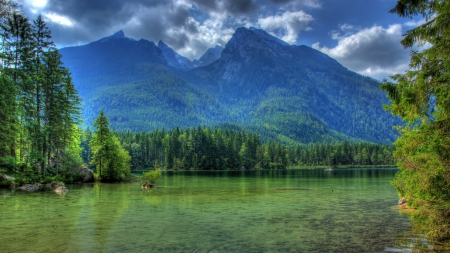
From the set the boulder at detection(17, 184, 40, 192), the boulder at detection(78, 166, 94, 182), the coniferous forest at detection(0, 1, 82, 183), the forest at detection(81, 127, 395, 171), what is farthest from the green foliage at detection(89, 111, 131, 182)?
the forest at detection(81, 127, 395, 171)

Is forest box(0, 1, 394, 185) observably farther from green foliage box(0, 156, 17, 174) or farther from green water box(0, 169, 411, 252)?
green water box(0, 169, 411, 252)

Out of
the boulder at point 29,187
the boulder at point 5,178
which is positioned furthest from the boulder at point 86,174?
the boulder at point 5,178

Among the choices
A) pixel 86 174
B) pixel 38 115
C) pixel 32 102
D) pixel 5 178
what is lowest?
pixel 86 174

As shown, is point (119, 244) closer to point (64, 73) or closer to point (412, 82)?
point (412, 82)

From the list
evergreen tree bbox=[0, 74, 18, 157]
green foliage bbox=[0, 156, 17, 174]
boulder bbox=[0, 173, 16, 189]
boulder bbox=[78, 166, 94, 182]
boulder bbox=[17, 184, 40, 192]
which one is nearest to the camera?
evergreen tree bbox=[0, 74, 18, 157]

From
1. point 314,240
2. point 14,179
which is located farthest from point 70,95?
point 314,240

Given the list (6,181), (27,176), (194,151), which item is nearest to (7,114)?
(6,181)

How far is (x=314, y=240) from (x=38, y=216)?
1941 cm

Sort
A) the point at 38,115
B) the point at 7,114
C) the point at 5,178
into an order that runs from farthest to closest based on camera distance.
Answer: the point at 38,115
the point at 5,178
the point at 7,114

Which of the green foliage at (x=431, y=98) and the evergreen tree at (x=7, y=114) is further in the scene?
the evergreen tree at (x=7, y=114)

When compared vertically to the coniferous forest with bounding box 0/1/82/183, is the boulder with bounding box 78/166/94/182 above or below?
below

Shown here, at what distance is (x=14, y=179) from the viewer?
43.7 metres

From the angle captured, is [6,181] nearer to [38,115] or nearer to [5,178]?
[5,178]

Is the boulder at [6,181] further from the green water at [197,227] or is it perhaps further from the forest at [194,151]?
the forest at [194,151]
